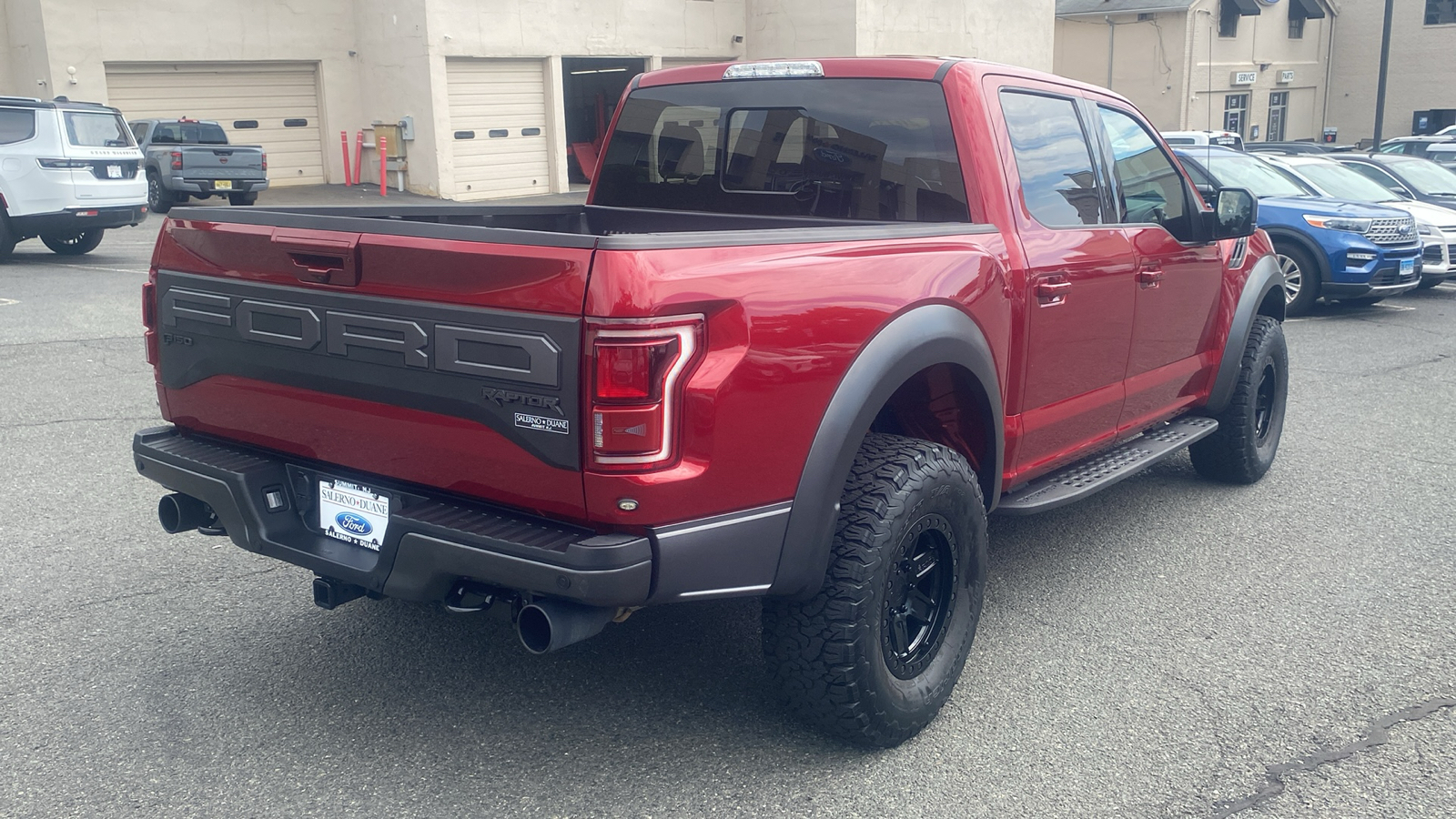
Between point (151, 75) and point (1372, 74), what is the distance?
4171cm

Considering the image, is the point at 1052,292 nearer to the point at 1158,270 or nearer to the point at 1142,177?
the point at 1158,270

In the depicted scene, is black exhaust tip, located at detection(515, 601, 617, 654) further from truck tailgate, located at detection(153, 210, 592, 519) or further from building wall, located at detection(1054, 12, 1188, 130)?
building wall, located at detection(1054, 12, 1188, 130)

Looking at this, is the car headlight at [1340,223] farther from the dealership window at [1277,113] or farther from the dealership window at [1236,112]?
the dealership window at [1277,113]

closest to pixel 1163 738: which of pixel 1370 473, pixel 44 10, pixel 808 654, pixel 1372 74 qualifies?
pixel 808 654

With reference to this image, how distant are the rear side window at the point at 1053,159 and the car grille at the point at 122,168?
12.7 meters

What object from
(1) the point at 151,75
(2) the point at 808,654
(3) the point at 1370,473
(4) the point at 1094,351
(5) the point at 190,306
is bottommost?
(3) the point at 1370,473

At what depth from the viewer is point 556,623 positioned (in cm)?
270

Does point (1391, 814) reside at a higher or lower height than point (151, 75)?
lower

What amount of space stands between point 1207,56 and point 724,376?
131ft

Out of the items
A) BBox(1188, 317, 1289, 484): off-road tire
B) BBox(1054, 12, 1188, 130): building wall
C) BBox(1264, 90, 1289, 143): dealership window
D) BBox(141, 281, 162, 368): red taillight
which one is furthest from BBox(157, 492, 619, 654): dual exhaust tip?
BBox(1264, 90, 1289, 143): dealership window

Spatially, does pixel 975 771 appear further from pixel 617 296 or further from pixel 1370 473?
pixel 1370 473

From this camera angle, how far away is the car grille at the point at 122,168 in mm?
13664

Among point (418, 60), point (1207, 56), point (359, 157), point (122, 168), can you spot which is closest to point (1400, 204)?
point (122, 168)

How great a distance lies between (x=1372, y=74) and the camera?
147 feet
